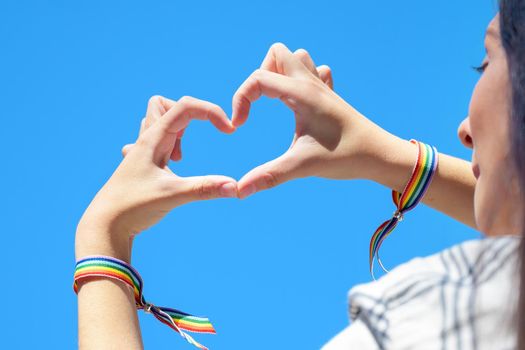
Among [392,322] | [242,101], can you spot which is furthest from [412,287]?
[242,101]

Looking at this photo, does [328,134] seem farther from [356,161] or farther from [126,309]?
[126,309]

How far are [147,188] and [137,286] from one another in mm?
177

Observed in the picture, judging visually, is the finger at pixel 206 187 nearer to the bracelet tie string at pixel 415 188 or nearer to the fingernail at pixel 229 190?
the fingernail at pixel 229 190

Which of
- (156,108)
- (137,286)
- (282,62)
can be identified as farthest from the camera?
(156,108)

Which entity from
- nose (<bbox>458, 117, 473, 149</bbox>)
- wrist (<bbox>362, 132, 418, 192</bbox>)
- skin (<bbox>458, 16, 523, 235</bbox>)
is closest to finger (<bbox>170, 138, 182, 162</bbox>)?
wrist (<bbox>362, 132, 418, 192</bbox>)

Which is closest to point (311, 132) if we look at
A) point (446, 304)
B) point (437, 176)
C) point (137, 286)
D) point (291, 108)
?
point (291, 108)

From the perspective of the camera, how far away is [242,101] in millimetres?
1398

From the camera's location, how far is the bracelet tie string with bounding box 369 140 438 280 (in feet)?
4.74

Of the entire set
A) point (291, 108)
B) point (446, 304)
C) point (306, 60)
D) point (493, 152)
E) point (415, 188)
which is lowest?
point (446, 304)

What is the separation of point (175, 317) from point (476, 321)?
34.3 inches

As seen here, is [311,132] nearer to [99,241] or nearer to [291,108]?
[291,108]

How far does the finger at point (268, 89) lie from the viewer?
4.39 ft

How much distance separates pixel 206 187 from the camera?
1319 millimetres

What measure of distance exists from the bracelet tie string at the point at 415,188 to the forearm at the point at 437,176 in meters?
0.01
